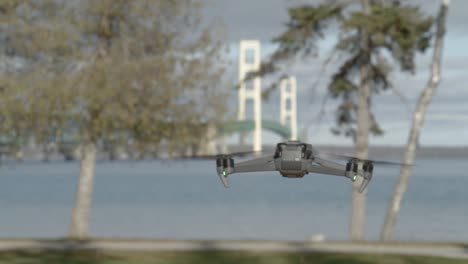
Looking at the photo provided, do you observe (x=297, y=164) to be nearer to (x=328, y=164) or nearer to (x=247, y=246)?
(x=328, y=164)

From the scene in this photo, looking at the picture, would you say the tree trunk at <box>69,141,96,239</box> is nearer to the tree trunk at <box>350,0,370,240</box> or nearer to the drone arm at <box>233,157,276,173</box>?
the tree trunk at <box>350,0,370,240</box>

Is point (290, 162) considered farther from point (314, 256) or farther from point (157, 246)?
point (157, 246)

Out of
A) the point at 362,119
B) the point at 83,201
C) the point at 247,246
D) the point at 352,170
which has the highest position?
the point at 362,119

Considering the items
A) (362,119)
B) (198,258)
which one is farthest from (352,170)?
(362,119)

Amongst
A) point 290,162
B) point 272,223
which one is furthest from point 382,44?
point 272,223

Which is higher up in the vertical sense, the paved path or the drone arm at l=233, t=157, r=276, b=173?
the drone arm at l=233, t=157, r=276, b=173

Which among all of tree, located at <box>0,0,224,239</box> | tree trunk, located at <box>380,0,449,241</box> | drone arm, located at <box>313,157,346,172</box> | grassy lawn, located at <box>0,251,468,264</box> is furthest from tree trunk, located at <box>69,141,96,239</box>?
drone arm, located at <box>313,157,346,172</box>
